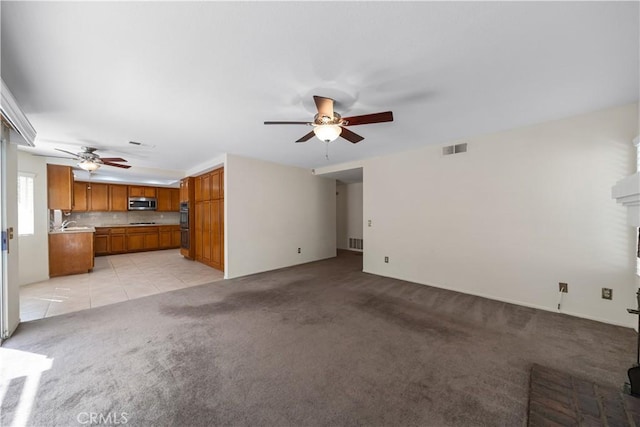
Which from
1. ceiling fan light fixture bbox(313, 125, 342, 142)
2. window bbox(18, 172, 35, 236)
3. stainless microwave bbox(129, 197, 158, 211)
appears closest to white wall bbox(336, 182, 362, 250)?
ceiling fan light fixture bbox(313, 125, 342, 142)

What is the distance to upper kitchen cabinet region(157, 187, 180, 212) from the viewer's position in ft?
26.7

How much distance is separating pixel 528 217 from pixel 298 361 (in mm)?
3507

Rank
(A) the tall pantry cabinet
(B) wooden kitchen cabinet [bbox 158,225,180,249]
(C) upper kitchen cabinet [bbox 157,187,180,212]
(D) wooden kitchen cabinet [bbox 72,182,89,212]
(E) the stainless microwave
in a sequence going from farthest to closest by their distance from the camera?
1. (C) upper kitchen cabinet [bbox 157,187,180,212]
2. (B) wooden kitchen cabinet [bbox 158,225,180,249]
3. (E) the stainless microwave
4. (D) wooden kitchen cabinet [bbox 72,182,89,212]
5. (A) the tall pantry cabinet

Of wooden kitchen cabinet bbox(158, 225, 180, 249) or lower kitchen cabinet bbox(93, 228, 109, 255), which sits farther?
wooden kitchen cabinet bbox(158, 225, 180, 249)

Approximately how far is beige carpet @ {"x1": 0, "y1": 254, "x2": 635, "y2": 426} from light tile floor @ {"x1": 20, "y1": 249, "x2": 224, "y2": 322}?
18.0 inches

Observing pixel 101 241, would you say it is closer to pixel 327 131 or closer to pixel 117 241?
pixel 117 241

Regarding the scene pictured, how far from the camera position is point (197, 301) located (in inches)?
136

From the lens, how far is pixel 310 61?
183 cm

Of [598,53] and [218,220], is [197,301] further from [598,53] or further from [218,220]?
[598,53]

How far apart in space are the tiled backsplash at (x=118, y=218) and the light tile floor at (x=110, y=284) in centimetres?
160

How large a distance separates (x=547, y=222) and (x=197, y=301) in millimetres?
4973

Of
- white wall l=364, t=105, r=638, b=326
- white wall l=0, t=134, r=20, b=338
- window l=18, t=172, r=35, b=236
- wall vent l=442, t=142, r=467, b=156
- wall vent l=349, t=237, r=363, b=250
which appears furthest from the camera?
wall vent l=349, t=237, r=363, b=250

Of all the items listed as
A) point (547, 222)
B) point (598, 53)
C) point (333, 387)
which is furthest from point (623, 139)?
point (333, 387)

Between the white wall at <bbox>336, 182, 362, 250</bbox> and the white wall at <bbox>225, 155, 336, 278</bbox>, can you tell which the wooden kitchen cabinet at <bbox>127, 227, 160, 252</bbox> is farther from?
the white wall at <bbox>336, 182, 362, 250</bbox>
